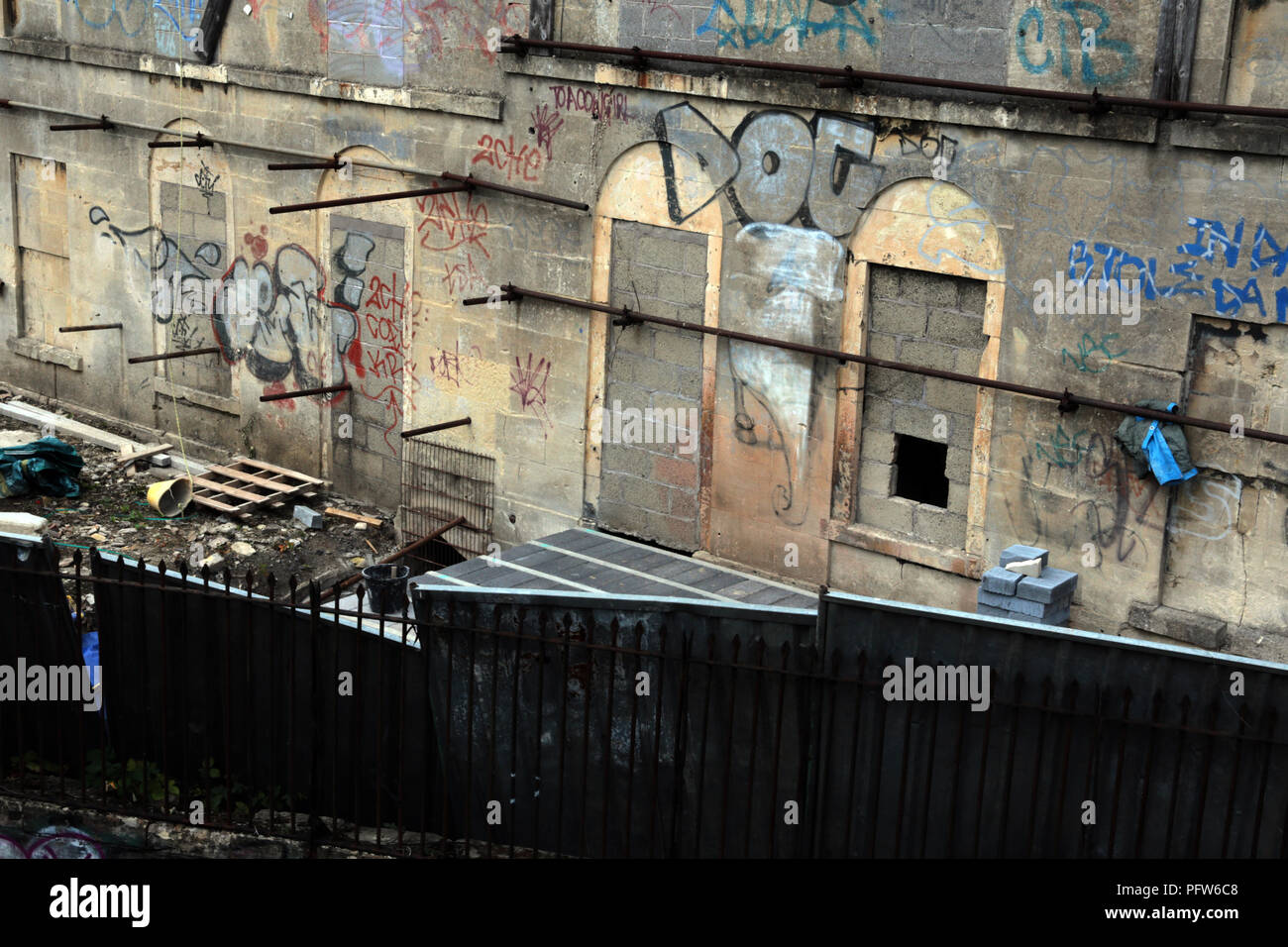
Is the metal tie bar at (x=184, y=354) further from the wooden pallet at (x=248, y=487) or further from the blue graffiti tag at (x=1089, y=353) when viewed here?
the blue graffiti tag at (x=1089, y=353)

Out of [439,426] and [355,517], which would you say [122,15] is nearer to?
[355,517]

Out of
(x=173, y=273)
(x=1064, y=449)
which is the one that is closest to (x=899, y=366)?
(x=1064, y=449)

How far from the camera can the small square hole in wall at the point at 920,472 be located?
12.4 metres

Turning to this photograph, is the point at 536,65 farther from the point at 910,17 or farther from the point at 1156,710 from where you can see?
the point at 1156,710

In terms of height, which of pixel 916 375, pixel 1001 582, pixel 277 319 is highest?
pixel 916 375

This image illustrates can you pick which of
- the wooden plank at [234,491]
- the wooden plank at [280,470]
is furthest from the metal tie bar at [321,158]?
the wooden plank at [234,491]

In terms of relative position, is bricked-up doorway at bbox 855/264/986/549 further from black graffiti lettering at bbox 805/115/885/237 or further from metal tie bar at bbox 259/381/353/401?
metal tie bar at bbox 259/381/353/401

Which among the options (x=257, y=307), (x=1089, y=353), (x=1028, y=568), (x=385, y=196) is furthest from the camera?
(x=257, y=307)

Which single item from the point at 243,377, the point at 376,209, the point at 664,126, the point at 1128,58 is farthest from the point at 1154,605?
the point at 243,377

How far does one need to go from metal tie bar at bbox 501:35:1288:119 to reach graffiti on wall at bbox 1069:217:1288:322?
0.76m

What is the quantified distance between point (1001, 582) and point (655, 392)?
174 inches

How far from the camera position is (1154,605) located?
11070 mm

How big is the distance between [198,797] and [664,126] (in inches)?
268

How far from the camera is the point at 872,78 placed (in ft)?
38.2
